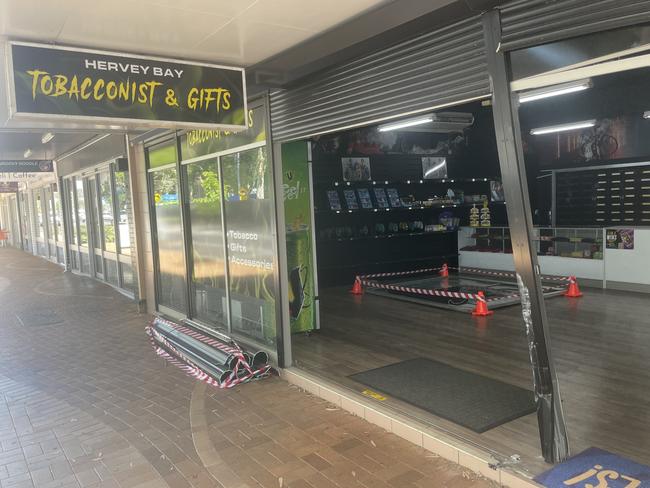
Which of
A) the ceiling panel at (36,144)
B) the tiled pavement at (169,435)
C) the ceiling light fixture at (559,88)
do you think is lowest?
the tiled pavement at (169,435)

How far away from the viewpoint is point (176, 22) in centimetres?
371

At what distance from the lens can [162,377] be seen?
563 cm

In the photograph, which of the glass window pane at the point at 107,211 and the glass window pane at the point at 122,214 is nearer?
the glass window pane at the point at 122,214

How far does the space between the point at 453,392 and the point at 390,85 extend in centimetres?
268

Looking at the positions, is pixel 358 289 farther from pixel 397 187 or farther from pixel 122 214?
pixel 122 214

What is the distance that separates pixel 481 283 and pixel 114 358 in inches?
258

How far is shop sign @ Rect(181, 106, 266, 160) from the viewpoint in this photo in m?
5.49

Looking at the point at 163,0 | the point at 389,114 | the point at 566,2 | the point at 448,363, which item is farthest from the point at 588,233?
the point at 163,0

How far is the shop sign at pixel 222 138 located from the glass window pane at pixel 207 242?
18 cm

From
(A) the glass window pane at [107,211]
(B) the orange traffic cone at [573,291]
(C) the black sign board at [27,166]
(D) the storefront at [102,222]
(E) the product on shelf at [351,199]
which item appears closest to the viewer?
(B) the orange traffic cone at [573,291]

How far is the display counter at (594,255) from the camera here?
28.9ft

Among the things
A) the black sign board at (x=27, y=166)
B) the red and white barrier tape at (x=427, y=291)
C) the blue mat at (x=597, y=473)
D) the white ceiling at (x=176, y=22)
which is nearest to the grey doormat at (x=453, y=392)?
the blue mat at (x=597, y=473)

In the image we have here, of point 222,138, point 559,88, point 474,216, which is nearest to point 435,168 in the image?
point 474,216

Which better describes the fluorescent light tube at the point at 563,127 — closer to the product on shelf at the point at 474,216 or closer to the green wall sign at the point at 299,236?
the product on shelf at the point at 474,216
